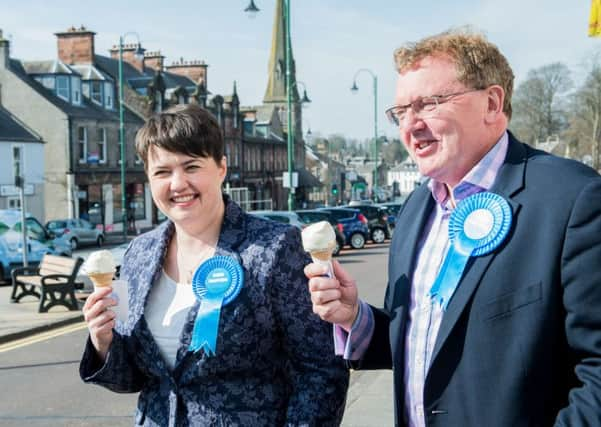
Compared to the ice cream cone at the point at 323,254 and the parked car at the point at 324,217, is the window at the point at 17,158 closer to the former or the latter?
the parked car at the point at 324,217

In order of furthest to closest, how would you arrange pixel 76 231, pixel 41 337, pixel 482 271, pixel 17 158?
pixel 17 158 < pixel 76 231 < pixel 41 337 < pixel 482 271

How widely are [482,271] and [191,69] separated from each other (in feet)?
192

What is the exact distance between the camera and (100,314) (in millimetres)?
2721

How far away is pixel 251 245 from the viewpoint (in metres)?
2.81

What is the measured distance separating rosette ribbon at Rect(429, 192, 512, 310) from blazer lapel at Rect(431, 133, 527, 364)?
0.06 feet

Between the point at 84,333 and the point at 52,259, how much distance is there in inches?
A: 136

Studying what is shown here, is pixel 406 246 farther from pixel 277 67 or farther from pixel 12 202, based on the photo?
pixel 277 67

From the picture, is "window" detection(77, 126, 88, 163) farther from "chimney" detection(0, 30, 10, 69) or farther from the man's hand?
the man's hand

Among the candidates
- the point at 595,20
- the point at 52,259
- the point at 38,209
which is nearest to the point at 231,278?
the point at 595,20

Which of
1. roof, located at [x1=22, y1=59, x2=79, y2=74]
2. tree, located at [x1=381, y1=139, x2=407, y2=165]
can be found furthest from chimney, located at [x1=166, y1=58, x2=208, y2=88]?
tree, located at [x1=381, y1=139, x2=407, y2=165]

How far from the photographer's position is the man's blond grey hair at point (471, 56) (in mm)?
2328

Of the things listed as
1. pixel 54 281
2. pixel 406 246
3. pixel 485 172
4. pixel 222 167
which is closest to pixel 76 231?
pixel 54 281

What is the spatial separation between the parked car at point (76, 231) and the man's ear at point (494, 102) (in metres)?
29.2

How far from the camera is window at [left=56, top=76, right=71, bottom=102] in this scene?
3875cm
